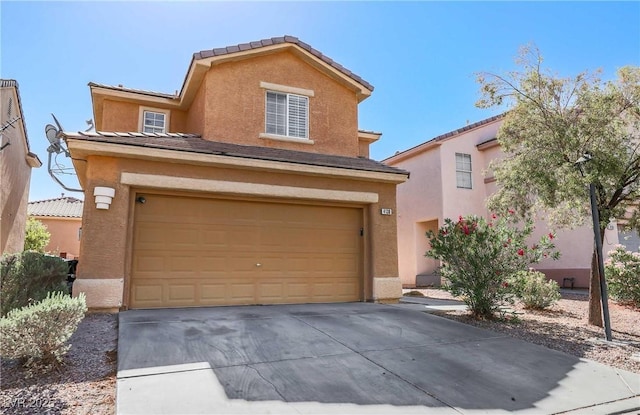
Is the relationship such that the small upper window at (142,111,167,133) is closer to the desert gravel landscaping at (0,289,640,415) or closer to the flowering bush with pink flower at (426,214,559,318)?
the desert gravel landscaping at (0,289,640,415)

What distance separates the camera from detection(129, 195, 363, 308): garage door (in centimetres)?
909

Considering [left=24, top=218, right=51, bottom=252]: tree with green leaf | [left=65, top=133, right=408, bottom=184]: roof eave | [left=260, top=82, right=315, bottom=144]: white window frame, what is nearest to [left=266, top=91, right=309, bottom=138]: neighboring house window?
[left=260, top=82, right=315, bottom=144]: white window frame

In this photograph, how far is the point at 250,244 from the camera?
9977mm

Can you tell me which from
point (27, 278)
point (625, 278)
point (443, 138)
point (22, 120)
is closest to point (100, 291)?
point (27, 278)

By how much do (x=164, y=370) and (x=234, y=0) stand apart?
7945mm

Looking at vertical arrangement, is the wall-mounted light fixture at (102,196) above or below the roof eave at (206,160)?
below

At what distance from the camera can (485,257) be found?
28.0 ft

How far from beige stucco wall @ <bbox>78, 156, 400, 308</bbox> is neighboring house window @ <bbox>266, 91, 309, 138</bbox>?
212 cm

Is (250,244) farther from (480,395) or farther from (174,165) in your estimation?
(480,395)

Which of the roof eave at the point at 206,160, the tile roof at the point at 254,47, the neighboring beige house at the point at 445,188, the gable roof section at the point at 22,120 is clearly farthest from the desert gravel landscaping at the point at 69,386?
the neighboring beige house at the point at 445,188

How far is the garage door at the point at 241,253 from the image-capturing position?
909 cm

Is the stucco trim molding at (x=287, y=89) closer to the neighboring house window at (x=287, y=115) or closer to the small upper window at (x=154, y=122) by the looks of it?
the neighboring house window at (x=287, y=115)

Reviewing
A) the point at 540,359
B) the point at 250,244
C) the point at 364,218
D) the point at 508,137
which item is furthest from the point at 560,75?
the point at 250,244

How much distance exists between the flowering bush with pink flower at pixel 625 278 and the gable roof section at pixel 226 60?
9425 mm
